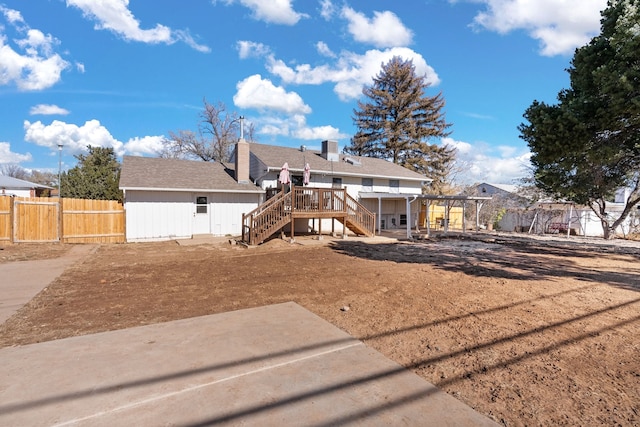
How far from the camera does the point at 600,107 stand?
773cm

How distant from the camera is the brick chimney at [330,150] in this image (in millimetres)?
20547

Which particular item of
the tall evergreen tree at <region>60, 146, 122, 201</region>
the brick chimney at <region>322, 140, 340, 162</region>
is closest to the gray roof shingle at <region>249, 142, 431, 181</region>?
the brick chimney at <region>322, 140, 340, 162</region>

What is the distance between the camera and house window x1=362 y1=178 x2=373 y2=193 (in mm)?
19922

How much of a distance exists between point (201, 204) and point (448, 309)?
13026 millimetres

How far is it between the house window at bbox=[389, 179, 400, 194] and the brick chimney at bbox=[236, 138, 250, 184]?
942cm

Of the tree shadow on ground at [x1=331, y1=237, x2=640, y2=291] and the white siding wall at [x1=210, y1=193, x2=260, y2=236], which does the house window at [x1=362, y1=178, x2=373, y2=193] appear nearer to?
the tree shadow on ground at [x1=331, y1=237, x2=640, y2=291]

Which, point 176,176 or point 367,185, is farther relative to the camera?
point 367,185

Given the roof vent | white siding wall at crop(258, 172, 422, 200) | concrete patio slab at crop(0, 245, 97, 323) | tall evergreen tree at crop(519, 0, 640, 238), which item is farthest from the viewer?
the roof vent

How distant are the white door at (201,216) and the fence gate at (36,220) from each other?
5.14 meters

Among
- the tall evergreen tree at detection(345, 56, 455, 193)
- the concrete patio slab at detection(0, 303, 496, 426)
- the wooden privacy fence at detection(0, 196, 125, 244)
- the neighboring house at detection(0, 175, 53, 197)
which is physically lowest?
the concrete patio slab at detection(0, 303, 496, 426)

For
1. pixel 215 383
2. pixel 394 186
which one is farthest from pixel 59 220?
pixel 394 186

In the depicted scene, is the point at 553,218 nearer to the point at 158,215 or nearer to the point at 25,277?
the point at 158,215

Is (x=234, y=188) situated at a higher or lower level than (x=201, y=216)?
higher

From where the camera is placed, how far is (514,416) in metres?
2.60
